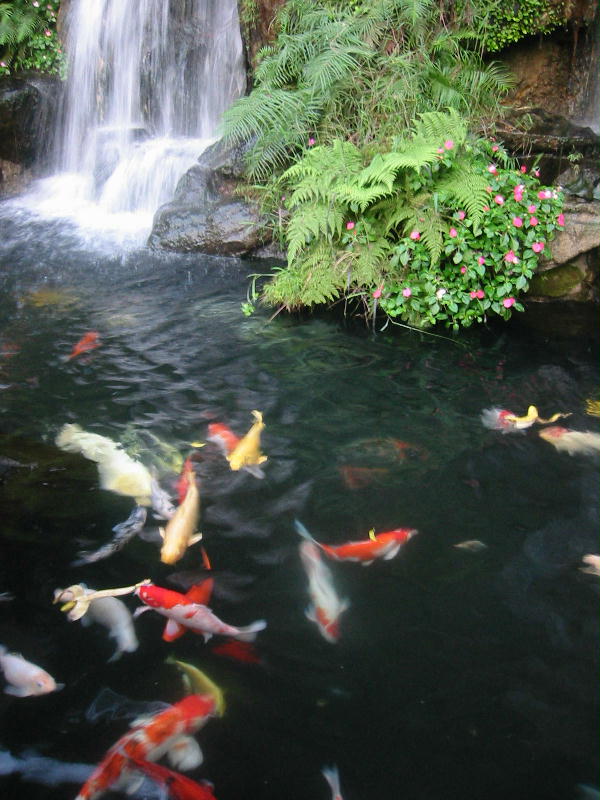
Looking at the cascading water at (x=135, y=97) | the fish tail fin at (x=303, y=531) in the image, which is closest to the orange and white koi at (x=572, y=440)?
the fish tail fin at (x=303, y=531)

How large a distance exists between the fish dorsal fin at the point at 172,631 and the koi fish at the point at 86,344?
2.80 m

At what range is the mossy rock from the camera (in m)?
5.62

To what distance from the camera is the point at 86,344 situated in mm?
5070

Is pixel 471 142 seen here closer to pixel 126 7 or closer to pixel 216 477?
pixel 216 477

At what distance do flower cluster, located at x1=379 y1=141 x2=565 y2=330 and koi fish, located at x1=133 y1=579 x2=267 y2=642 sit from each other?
3.22 m

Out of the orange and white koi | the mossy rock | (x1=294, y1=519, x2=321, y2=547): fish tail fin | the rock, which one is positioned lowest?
(x1=294, y1=519, x2=321, y2=547): fish tail fin

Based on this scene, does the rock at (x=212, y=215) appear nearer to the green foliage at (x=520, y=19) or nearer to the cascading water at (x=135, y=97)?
the cascading water at (x=135, y=97)

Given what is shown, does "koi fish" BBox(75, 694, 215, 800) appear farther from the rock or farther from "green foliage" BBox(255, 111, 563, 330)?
the rock

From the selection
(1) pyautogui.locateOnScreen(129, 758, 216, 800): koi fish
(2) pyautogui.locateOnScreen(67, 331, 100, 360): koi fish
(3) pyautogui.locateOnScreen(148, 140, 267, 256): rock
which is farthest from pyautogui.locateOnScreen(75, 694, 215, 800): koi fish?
(3) pyautogui.locateOnScreen(148, 140, 267, 256): rock

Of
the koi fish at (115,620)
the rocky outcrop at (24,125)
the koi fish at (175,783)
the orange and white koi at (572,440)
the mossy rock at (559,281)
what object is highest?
the rocky outcrop at (24,125)

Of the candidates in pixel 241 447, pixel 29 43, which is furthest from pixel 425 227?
pixel 29 43

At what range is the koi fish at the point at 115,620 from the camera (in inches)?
103

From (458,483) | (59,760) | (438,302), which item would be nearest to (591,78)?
(438,302)

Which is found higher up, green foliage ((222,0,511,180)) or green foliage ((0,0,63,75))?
green foliage ((0,0,63,75))
